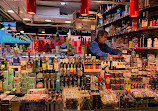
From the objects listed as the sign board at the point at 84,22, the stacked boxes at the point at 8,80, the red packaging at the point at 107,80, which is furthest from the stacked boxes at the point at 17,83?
the sign board at the point at 84,22

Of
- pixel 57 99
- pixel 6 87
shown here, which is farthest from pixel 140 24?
pixel 6 87

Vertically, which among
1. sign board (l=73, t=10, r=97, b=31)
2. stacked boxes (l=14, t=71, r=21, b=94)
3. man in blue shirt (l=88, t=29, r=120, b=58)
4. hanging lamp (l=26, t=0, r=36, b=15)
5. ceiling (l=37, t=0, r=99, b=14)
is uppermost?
ceiling (l=37, t=0, r=99, b=14)

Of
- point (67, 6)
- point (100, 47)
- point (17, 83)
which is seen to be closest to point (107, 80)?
point (17, 83)

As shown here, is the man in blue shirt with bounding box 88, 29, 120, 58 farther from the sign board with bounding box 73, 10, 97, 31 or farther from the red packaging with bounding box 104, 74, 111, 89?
the red packaging with bounding box 104, 74, 111, 89

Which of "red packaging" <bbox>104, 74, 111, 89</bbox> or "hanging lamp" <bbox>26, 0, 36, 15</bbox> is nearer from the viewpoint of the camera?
"hanging lamp" <bbox>26, 0, 36, 15</bbox>

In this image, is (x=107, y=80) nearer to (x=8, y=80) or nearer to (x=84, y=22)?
(x=8, y=80)

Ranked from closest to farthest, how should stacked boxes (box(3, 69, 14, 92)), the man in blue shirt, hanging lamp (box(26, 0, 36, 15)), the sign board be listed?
hanging lamp (box(26, 0, 36, 15))
stacked boxes (box(3, 69, 14, 92))
the man in blue shirt
the sign board

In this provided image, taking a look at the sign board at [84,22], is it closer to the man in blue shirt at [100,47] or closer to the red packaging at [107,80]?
the man in blue shirt at [100,47]

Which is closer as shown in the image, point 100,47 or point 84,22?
point 100,47

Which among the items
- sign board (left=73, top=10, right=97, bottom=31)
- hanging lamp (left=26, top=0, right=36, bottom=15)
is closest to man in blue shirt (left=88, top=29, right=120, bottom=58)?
sign board (left=73, top=10, right=97, bottom=31)

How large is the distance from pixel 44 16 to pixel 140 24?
→ 5214mm

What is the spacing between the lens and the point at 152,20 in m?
3.36

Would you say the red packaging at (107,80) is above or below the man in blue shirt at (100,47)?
below

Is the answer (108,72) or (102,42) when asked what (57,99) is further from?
(102,42)
